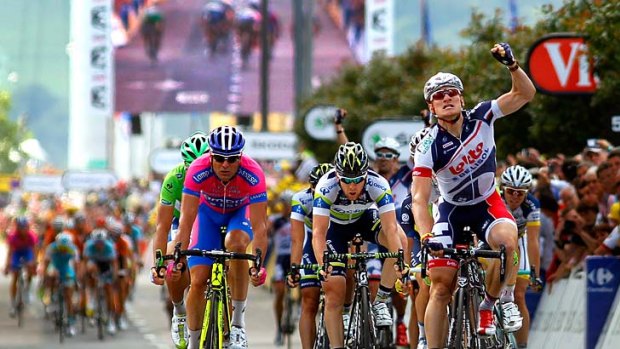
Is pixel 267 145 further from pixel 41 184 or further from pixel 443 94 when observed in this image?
pixel 41 184

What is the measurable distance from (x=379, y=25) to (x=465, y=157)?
5389cm

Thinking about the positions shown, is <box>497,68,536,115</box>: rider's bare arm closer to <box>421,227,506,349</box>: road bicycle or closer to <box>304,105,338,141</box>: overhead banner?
<box>421,227,506,349</box>: road bicycle

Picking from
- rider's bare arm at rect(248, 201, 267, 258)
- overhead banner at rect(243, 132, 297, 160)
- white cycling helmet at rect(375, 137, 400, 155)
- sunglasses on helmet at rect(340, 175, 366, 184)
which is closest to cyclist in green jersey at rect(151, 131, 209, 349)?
rider's bare arm at rect(248, 201, 267, 258)

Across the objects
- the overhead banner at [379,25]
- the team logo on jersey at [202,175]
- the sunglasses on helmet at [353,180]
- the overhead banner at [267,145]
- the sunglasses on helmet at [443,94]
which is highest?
the overhead banner at [379,25]

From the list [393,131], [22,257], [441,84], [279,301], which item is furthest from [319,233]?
[22,257]

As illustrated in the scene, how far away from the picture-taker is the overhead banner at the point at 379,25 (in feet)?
216

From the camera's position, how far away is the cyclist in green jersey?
47.2 ft

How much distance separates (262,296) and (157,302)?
7.18ft

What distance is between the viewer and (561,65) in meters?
17.3

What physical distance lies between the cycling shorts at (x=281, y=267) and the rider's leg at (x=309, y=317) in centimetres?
851

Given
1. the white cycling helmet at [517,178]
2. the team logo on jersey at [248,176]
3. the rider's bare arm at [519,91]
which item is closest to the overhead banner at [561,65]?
the white cycling helmet at [517,178]

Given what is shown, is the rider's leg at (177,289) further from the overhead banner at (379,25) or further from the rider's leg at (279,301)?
the overhead banner at (379,25)

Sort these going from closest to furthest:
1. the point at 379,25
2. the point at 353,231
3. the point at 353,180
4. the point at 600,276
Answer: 1. the point at 353,180
2. the point at 353,231
3. the point at 600,276
4. the point at 379,25

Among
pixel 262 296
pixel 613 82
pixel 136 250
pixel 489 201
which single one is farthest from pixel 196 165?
pixel 262 296
